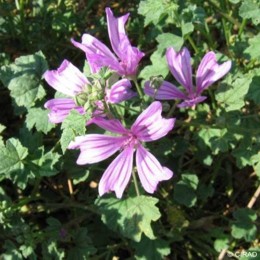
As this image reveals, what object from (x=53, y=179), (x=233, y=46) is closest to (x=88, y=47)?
(x=233, y=46)

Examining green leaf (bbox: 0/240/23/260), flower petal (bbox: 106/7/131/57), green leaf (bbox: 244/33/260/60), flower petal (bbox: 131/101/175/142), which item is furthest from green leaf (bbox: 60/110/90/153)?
green leaf (bbox: 244/33/260/60)

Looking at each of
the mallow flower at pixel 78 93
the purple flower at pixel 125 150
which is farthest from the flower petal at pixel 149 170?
the mallow flower at pixel 78 93

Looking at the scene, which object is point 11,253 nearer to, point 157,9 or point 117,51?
point 117,51

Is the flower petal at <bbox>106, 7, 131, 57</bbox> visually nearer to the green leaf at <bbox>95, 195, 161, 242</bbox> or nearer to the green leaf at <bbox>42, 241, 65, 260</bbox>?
the green leaf at <bbox>95, 195, 161, 242</bbox>

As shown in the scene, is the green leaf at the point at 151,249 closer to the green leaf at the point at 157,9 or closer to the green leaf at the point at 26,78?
the green leaf at the point at 26,78

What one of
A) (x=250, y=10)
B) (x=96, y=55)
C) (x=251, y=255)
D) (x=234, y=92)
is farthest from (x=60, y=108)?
(x=251, y=255)

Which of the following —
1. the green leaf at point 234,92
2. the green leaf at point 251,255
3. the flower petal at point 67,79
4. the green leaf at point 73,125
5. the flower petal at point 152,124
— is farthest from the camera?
the green leaf at point 251,255

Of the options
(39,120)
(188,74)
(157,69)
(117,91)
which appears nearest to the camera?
(117,91)
